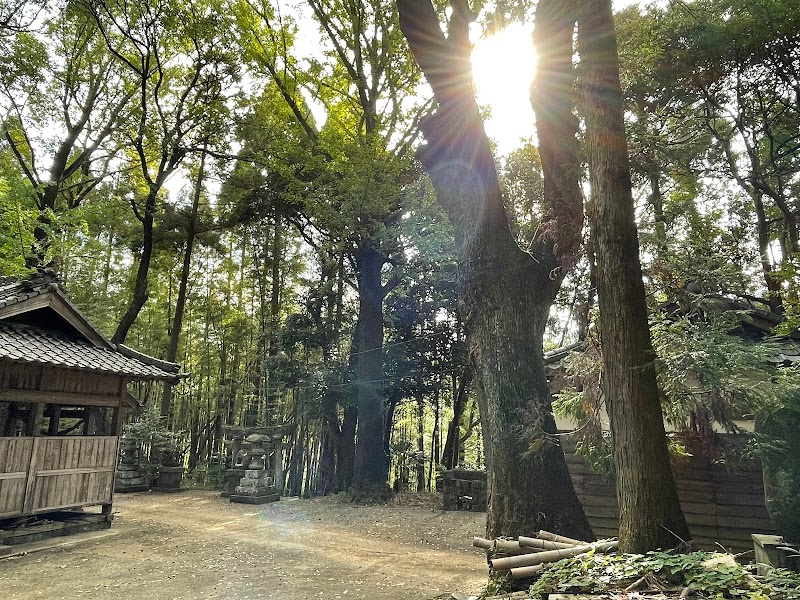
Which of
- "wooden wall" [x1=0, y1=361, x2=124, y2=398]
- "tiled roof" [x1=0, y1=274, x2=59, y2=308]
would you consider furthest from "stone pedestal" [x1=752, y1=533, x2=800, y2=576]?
"tiled roof" [x1=0, y1=274, x2=59, y2=308]

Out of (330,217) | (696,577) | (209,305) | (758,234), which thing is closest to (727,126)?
(758,234)

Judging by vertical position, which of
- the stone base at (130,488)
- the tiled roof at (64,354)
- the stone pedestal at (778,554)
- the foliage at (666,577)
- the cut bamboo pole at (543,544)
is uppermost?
the tiled roof at (64,354)

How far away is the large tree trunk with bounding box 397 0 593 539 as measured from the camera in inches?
179

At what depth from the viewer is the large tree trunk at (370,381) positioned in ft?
42.2

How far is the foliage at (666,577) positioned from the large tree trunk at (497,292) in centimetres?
137

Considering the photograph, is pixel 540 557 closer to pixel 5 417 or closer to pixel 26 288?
pixel 26 288

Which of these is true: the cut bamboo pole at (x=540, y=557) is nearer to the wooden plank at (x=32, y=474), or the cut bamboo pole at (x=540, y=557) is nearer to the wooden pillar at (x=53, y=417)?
the wooden plank at (x=32, y=474)

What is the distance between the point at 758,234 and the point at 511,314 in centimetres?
826

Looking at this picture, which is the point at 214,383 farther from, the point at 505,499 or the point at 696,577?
the point at 696,577

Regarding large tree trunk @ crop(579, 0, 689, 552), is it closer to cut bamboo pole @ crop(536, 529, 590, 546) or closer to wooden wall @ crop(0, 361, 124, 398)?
cut bamboo pole @ crop(536, 529, 590, 546)

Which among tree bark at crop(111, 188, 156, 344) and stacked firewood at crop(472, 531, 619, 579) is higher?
tree bark at crop(111, 188, 156, 344)

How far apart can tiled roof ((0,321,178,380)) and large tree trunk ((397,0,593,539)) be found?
19.0ft

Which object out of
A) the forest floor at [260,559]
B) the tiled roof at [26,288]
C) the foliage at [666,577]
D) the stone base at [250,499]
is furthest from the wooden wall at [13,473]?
the foliage at [666,577]

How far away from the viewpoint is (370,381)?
43.7 ft
